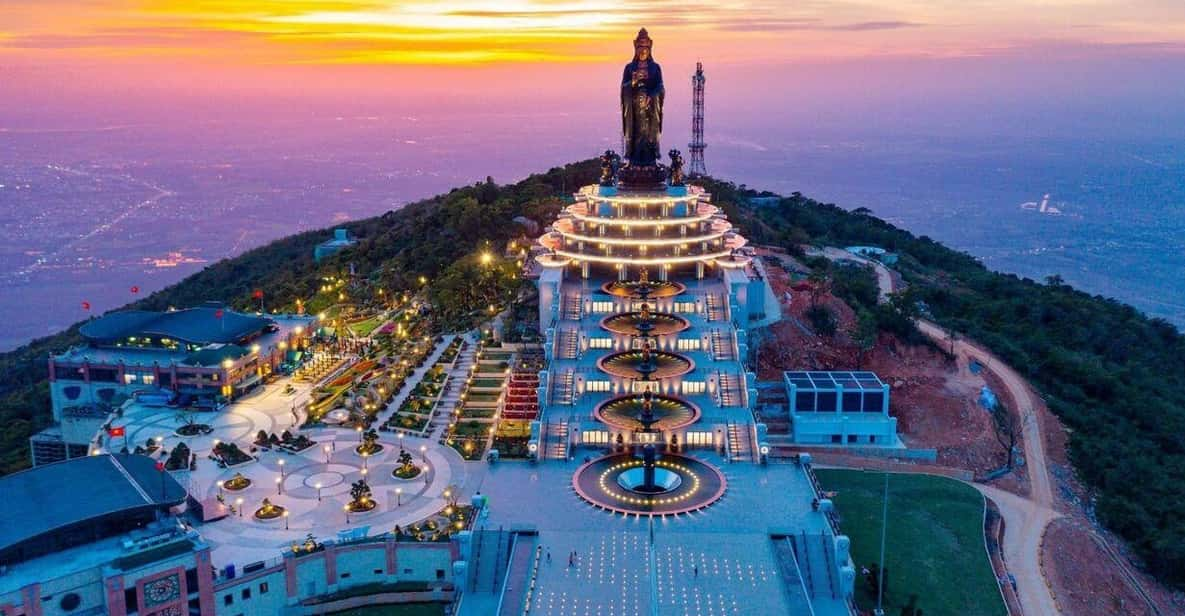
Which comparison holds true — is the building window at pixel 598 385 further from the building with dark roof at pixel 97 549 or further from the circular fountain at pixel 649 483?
the building with dark roof at pixel 97 549

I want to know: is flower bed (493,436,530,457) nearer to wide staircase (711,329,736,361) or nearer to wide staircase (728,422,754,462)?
wide staircase (728,422,754,462)

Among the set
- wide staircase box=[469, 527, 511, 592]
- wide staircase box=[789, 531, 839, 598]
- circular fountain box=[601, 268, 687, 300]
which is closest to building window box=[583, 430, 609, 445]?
wide staircase box=[469, 527, 511, 592]

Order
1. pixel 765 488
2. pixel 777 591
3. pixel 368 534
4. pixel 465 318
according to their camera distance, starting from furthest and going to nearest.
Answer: pixel 465 318 < pixel 765 488 < pixel 368 534 < pixel 777 591

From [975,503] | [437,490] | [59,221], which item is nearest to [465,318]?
[437,490]

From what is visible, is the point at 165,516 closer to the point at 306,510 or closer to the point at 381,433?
the point at 306,510

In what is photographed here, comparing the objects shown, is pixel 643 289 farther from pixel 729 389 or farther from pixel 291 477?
pixel 291 477

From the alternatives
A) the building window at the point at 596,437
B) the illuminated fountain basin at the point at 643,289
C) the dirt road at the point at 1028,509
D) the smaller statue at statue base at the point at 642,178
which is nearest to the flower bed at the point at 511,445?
the building window at the point at 596,437

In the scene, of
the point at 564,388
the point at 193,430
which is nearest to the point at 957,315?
the point at 564,388

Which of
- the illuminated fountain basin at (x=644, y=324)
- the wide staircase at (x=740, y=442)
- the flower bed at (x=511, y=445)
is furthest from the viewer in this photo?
the illuminated fountain basin at (x=644, y=324)
